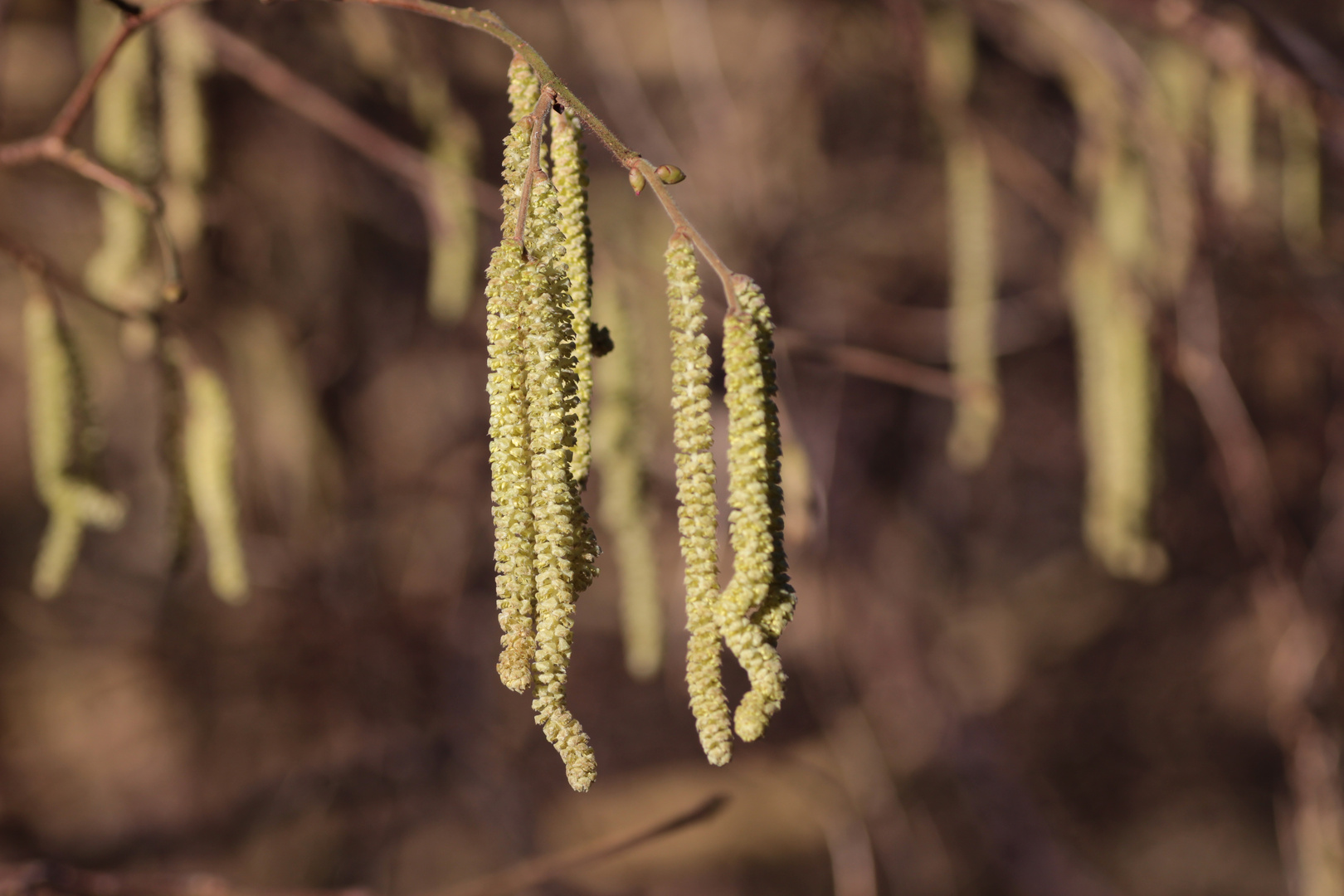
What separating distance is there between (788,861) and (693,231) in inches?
136

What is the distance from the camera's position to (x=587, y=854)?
1041 mm

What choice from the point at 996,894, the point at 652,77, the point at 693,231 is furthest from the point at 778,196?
the point at 996,894

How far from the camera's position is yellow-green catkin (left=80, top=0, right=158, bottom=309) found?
1193mm

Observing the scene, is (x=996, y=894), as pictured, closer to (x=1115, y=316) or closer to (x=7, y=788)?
(x=1115, y=316)

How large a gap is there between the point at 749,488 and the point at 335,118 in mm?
946

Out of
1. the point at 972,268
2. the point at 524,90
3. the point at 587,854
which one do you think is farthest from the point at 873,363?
the point at 524,90

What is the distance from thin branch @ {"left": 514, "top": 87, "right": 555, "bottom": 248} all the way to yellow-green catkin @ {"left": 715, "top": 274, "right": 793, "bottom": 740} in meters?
0.12

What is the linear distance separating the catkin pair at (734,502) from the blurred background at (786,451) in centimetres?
63

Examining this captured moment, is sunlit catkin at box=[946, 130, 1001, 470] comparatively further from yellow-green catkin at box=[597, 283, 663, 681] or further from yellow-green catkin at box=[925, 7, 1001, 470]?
yellow-green catkin at box=[597, 283, 663, 681]

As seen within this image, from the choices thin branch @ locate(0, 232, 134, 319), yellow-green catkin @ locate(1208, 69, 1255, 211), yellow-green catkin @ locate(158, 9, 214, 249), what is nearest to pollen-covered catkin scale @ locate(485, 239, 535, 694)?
thin branch @ locate(0, 232, 134, 319)

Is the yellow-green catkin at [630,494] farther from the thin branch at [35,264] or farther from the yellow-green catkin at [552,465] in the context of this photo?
the yellow-green catkin at [552,465]

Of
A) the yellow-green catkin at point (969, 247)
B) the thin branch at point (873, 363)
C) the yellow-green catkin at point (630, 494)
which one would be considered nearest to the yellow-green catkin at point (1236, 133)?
the yellow-green catkin at point (969, 247)

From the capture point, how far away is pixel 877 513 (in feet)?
10.4

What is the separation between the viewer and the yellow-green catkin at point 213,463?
114cm
